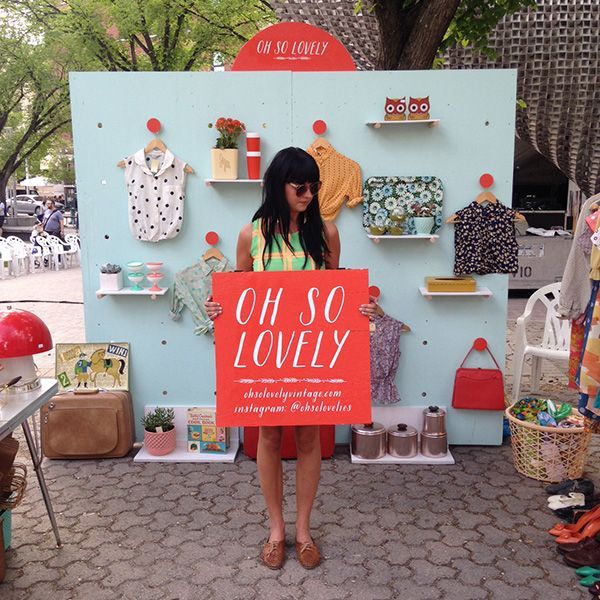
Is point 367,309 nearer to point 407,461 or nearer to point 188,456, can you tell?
point 407,461

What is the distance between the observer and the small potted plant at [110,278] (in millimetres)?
4316

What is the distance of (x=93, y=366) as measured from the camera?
14.7ft

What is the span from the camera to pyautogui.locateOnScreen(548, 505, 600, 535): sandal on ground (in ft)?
10.7

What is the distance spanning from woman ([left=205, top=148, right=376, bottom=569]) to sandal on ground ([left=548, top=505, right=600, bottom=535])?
49.1 inches

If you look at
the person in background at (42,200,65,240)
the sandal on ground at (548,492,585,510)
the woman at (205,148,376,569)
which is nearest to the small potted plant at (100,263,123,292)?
the woman at (205,148,376,569)

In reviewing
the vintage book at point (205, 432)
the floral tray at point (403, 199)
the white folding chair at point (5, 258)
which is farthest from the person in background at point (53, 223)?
the floral tray at point (403, 199)

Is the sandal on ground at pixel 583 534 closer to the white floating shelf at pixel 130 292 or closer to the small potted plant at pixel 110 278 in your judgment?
the white floating shelf at pixel 130 292

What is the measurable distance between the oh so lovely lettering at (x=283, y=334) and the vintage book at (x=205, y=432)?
147 cm

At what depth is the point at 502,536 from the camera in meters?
3.41

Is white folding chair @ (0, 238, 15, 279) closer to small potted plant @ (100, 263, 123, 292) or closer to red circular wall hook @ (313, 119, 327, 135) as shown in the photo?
small potted plant @ (100, 263, 123, 292)

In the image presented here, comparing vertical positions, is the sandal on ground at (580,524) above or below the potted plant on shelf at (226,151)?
below

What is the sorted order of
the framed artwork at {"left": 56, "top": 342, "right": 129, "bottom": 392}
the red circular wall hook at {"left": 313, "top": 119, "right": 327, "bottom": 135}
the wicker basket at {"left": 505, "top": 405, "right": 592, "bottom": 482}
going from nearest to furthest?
the wicker basket at {"left": 505, "top": 405, "right": 592, "bottom": 482}, the red circular wall hook at {"left": 313, "top": 119, "right": 327, "bottom": 135}, the framed artwork at {"left": 56, "top": 342, "right": 129, "bottom": 392}

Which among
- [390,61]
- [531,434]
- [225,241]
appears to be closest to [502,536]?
[531,434]

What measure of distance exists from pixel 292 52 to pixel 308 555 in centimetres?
310
